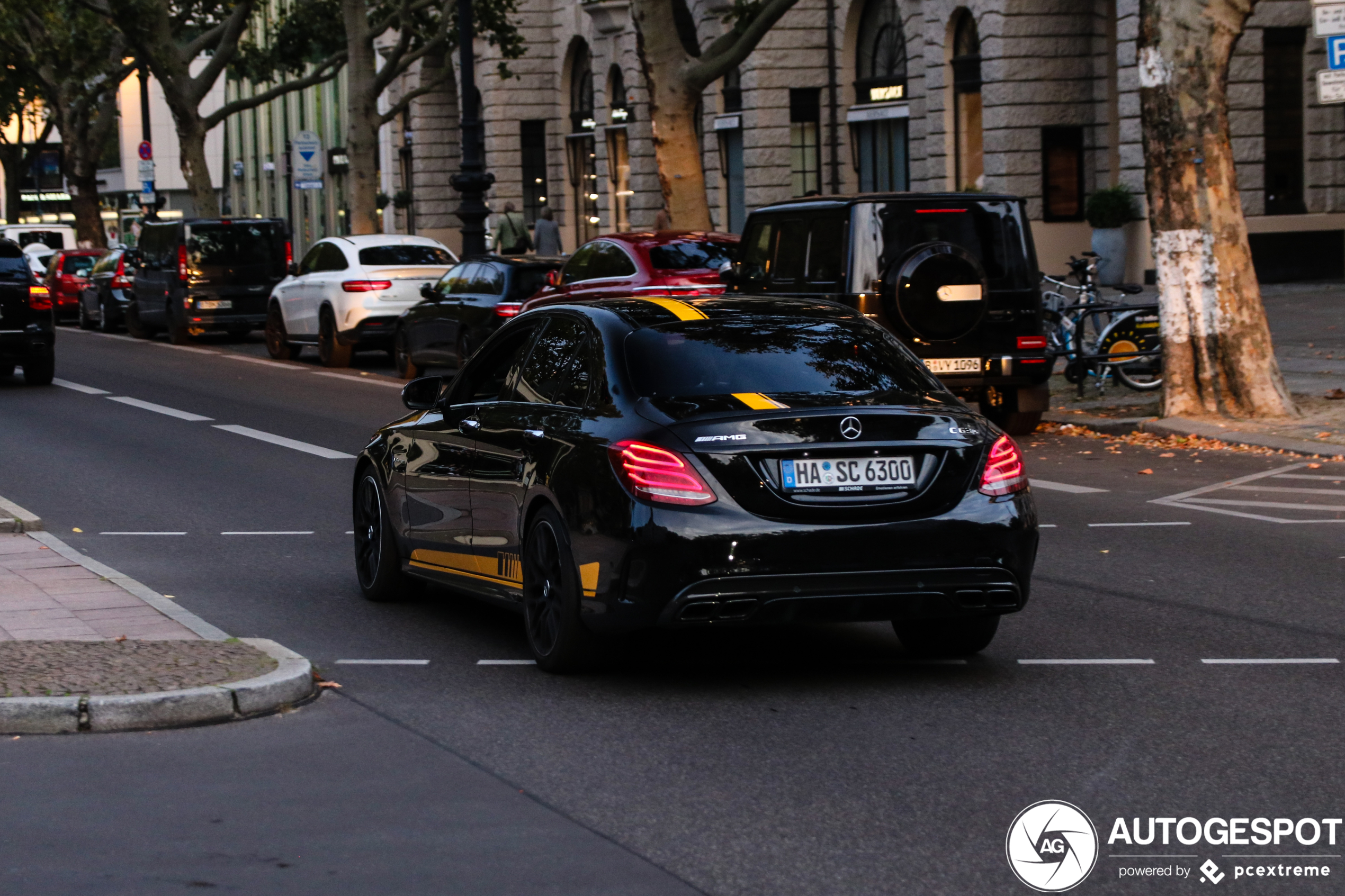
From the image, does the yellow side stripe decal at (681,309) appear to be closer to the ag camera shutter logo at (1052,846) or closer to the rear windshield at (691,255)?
the ag camera shutter logo at (1052,846)

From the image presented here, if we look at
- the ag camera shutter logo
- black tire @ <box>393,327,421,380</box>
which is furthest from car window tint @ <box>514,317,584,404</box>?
black tire @ <box>393,327,421,380</box>

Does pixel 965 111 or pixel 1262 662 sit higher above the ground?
pixel 965 111

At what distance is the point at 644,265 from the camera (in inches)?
765

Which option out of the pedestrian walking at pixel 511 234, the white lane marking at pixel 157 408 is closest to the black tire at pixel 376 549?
the white lane marking at pixel 157 408

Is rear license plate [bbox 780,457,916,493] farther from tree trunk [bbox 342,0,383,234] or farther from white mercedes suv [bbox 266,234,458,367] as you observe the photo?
tree trunk [bbox 342,0,383,234]

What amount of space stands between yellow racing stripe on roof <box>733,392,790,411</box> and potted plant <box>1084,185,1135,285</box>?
997 inches

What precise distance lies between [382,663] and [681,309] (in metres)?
1.79

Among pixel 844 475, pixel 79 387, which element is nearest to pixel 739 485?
pixel 844 475

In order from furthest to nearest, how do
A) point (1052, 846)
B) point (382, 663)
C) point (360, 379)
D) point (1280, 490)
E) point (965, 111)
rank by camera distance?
point (965, 111)
point (360, 379)
point (1280, 490)
point (382, 663)
point (1052, 846)

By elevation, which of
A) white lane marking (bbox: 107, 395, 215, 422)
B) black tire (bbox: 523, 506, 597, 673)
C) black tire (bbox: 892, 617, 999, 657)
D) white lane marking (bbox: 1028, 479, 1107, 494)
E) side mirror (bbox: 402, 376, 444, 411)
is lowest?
white lane marking (bbox: 107, 395, 215, 422)

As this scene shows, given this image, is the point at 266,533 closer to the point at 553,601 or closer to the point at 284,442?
the point at 553,601

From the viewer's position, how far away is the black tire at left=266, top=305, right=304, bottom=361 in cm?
2767

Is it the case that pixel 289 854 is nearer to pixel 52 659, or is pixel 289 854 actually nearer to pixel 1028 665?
pixel 52 659

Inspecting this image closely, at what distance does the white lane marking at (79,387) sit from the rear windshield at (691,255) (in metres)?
6.86
